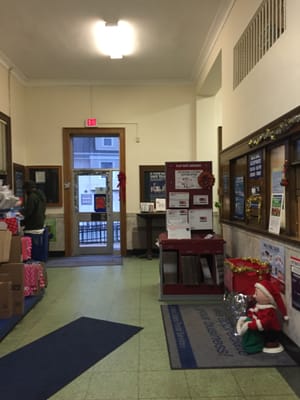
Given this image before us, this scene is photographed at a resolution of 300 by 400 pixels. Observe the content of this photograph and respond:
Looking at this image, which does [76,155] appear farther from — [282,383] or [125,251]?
[282,383]

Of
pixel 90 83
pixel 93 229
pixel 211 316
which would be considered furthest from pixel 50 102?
pixel 211 316

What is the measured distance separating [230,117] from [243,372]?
3.25 metres

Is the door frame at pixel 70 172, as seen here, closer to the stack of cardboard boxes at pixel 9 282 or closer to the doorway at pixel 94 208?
the doorway at pixel 94 208

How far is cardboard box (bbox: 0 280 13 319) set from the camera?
3514mm

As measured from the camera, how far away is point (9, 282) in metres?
3.55

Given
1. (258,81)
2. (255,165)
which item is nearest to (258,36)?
(258,81)

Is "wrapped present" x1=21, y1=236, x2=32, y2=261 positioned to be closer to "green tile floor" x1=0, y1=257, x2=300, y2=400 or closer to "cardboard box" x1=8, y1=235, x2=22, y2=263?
"cardboard box" x1=8, y1=235, x2=22, y2=263

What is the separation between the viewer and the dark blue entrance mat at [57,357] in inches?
95.4

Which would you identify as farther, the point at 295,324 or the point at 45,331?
the point at 45,331

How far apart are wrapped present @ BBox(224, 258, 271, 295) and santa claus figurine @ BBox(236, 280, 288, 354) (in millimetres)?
230

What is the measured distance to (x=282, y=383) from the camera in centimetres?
243

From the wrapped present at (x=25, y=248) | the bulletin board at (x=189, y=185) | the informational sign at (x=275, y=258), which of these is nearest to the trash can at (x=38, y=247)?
the wrapped present at (x=25, y=248)

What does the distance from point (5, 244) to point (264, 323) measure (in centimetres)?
284

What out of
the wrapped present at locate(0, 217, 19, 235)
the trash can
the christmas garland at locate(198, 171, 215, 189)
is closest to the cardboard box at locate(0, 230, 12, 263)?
the wrapped present at locate(0, 217, 19, 235)
